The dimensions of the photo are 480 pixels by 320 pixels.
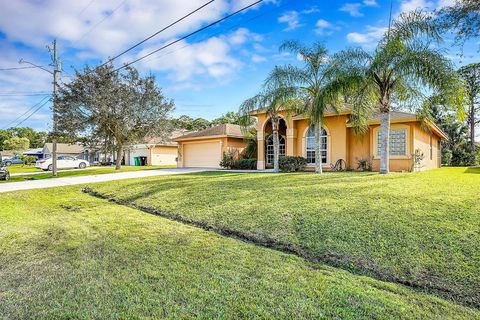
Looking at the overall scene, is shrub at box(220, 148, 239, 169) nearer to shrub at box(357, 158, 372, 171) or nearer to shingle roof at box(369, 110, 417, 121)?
shrub at box(357, 158, 372, 171)

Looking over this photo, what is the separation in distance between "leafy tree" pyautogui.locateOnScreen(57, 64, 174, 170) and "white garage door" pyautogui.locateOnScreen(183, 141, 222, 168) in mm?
3176

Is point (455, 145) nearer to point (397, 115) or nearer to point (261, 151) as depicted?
point (397, 115)

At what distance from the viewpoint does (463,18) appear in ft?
25.2

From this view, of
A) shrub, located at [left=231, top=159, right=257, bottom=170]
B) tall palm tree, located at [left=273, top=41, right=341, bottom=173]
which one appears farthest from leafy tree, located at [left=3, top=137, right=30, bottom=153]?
tall palm tree, located at [left=273, top=41, right=341, bottom=173]

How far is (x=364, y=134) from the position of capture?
55.4ft

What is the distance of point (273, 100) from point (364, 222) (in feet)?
32.6

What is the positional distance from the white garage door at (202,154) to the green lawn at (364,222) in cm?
1414

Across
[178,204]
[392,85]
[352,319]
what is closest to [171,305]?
[352,319]

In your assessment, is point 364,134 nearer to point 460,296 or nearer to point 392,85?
point 392,85

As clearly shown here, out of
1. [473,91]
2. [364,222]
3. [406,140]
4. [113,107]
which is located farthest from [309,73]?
[473,91]

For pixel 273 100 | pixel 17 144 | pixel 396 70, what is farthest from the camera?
pixel 17 144

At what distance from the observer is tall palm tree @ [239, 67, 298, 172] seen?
1445 cm

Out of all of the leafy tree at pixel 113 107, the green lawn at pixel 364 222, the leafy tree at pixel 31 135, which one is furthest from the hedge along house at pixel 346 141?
the leafy tree at pixel 31 135

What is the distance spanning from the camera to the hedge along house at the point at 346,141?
16.1 meters
